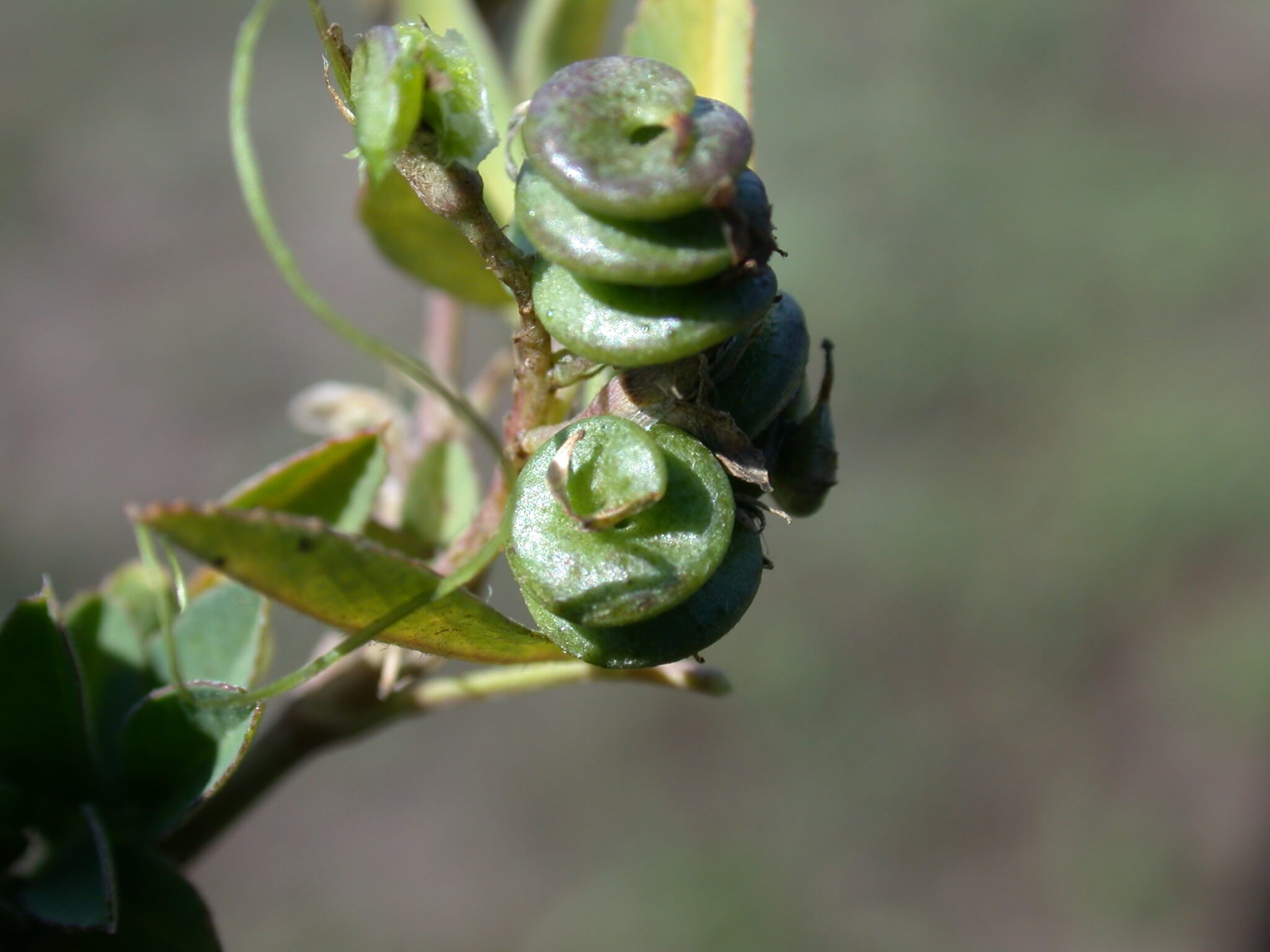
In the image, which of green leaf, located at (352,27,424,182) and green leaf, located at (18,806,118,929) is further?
green leaf, located at (18,806,118,929)

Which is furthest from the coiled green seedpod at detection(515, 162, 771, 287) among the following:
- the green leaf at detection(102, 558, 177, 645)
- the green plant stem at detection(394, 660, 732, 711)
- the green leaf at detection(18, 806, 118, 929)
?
the green leaf at detection(102, 558, 177, 645)

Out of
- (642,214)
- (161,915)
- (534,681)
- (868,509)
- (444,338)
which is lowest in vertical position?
(868,509)

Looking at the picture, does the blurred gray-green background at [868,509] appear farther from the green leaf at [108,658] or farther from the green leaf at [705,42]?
the green leaf at [705,42]

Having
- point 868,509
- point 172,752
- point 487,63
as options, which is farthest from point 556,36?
point 868,509

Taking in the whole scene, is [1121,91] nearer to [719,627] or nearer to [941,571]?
[941,571]

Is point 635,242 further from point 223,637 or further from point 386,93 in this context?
point 223,637

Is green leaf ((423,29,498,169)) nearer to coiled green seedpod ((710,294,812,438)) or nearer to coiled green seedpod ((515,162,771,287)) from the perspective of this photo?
coiled green seedpod ((515,162,771,287))
